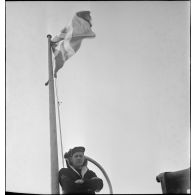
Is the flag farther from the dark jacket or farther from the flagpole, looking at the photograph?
the dark jacket

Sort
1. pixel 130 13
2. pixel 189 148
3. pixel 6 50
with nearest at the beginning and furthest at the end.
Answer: pixel 189 148 → pixel 130 13 → pixel 6 50

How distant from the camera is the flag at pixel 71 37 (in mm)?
1989

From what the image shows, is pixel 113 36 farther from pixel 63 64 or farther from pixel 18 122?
pixel 18 122

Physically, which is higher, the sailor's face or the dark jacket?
the sailor's face

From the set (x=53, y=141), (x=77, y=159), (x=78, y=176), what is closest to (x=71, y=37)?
(x=53, y=141)

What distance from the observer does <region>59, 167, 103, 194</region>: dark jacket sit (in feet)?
5.95

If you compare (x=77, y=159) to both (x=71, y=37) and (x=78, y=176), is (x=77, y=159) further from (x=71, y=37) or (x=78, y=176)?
(x=71, y=37)

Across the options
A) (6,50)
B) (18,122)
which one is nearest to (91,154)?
(18,122)

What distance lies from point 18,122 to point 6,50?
1.68 feet

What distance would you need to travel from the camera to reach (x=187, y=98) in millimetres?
1826

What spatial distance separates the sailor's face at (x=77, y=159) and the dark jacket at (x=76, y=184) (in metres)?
0.04

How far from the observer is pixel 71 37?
2.03 meters

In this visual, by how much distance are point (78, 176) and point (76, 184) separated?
50 mm

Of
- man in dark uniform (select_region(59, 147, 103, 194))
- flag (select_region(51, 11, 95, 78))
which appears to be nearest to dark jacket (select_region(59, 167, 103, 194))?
man in dark uniform (select_region(59, 147, 103, 194))
